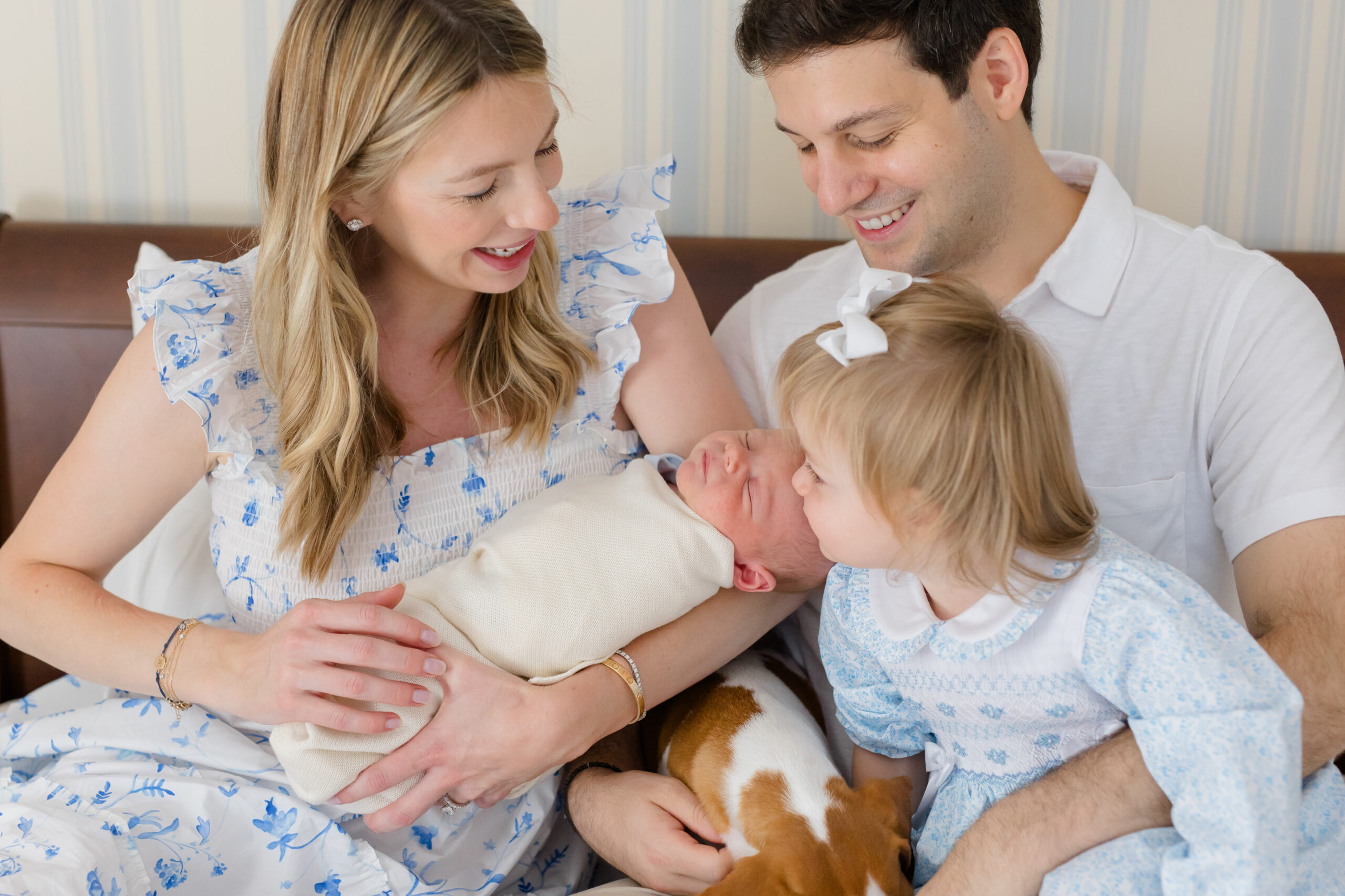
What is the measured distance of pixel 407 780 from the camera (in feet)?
4.26

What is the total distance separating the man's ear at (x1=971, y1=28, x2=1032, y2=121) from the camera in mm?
1529

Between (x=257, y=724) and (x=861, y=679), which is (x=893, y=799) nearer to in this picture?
(x=861, y=679)

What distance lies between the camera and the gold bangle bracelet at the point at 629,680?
1370 millimetres

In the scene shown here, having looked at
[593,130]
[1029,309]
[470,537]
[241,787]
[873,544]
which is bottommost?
[241,787]

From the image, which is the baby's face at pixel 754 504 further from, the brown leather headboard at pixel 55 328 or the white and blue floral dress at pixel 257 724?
the brown leather headboard at pixel 55 328

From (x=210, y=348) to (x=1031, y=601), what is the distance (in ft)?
3.52

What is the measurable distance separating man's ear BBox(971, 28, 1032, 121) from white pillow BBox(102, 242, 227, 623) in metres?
1.39

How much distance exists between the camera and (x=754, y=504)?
1413 millimetres

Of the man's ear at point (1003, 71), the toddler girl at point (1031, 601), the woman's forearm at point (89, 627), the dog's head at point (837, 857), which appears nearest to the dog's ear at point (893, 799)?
the dog's head at point (837, 857)

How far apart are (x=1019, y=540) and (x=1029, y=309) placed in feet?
1.93

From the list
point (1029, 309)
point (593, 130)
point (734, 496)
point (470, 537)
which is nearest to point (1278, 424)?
point (1029, 309)

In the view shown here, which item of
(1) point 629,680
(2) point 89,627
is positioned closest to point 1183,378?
(1) point 629,680

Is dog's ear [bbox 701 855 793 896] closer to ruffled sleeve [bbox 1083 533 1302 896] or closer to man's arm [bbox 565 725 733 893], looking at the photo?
man's arm [bbox 565 725 733 893]

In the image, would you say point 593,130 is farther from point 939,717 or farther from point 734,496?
point 939,717
